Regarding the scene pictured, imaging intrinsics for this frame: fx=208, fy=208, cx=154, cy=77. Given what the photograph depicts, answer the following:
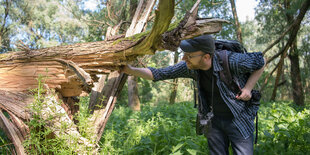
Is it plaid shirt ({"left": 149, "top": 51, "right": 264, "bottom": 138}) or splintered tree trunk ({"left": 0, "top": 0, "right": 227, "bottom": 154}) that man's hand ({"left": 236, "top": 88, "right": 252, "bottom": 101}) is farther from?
splintered tree trunk ({"left": 0, "top": 0, "right": 227, "bottom": 154})

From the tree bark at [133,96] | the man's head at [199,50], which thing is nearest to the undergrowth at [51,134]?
the man's head at [199,50]

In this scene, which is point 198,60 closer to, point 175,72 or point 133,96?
point 175,72

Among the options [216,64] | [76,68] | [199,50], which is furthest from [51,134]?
[216,64]

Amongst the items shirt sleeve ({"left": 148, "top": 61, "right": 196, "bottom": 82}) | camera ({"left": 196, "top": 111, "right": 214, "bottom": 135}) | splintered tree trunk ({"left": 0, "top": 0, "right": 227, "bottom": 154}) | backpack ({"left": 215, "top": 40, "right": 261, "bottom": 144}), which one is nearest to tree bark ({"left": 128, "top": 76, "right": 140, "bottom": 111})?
splintered tree trunk ({"left": 0, "top": 0, "right": 227, "bottom": 154})

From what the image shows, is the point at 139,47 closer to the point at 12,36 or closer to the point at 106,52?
the point at 106,52

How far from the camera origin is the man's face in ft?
7.05

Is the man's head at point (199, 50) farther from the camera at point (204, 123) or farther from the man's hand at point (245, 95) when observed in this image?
the camera at point (204, 123)

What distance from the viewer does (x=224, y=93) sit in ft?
7.16

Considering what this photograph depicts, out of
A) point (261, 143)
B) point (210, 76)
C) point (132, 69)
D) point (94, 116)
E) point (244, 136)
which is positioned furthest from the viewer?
point (261, 143)

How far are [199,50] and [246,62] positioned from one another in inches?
18.8

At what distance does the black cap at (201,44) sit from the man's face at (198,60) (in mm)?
46

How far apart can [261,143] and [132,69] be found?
2.38 m

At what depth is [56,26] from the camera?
73.0 feet

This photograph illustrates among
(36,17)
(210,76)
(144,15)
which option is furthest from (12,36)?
(210,76)
